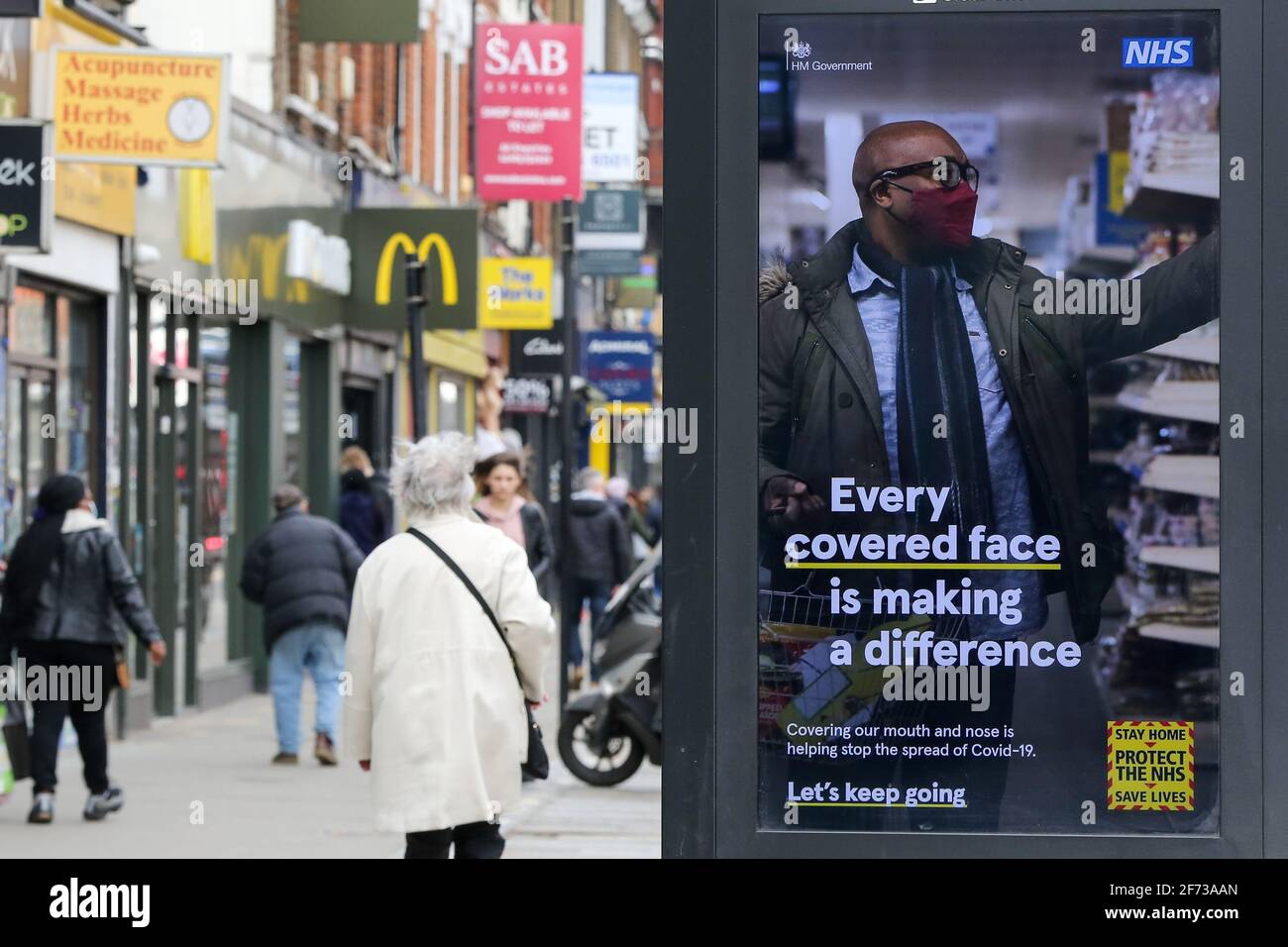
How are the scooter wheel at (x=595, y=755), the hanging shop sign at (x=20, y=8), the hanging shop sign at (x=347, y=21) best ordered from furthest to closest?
the hanging shop sign at (x=347, y=21), the scooter wheel at (x=595, y=755), the hanging shop sign at (x=20, y=8)

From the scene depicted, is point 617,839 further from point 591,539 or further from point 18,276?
point 591,539

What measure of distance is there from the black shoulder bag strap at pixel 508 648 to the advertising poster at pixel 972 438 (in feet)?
7.87

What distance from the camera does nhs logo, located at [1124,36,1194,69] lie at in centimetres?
424

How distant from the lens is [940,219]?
4312mm

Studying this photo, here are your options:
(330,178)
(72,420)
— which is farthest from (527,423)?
(72,420)

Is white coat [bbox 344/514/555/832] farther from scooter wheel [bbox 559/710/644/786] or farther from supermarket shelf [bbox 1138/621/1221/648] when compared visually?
scooter wheel [bbox 559/710/644/786]

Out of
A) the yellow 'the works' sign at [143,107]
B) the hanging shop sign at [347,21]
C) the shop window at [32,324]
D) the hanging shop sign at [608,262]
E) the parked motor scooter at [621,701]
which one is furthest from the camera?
the hanging shop sign at [608,262]

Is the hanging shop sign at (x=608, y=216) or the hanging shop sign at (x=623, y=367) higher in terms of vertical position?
the hanging shop sign at (x=608, y=216)

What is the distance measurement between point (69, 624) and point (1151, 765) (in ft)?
24.8

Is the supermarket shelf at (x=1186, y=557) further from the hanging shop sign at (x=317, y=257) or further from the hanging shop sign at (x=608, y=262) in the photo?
the hanging shop sign at (x=608, y=262)

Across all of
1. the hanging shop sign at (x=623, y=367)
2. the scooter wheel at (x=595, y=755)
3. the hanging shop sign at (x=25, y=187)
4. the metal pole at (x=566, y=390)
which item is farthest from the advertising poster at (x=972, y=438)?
the hanging shop sign at (x=623, y=367)

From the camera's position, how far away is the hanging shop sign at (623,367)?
24.5m

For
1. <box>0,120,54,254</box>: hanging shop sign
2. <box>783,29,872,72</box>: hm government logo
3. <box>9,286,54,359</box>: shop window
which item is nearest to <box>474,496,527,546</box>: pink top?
<box>9,286,54,359</box>: shop window

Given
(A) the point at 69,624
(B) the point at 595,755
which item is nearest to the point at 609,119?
(B) the point at 595,755
